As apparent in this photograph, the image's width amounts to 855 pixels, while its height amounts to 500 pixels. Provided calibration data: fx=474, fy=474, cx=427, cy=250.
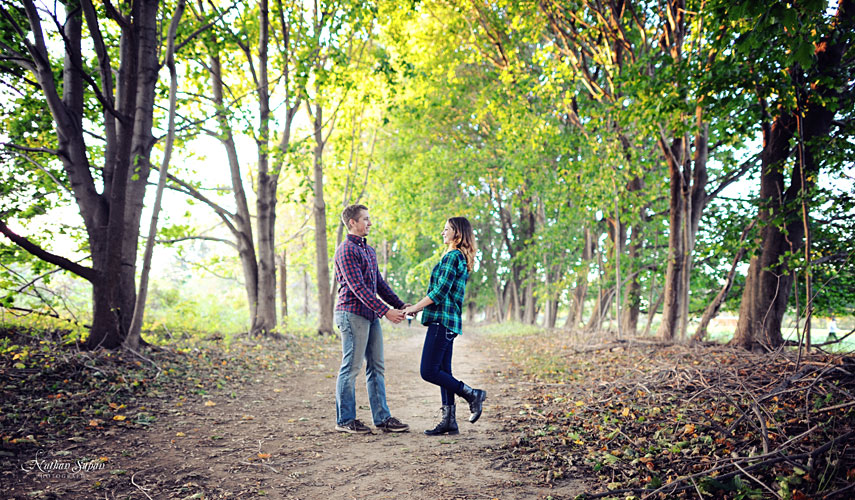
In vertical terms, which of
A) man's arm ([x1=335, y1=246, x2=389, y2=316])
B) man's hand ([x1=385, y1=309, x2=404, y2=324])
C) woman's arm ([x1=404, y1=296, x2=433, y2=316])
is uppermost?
man's arm ([x1=335, y1=246, x2=389, y2=316])

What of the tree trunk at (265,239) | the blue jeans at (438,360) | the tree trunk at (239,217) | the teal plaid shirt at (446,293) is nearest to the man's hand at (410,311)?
the teal plaid shirt at (446,293)

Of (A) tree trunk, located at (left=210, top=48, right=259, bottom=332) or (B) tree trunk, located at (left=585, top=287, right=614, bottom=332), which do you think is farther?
(B) tree trunk, located at (left=585, top=287, right=614, bottom=332)

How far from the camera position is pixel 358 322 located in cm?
464

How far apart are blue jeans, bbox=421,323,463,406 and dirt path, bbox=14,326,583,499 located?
0.47 meters

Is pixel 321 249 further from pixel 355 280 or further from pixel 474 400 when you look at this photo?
pixel 474 400

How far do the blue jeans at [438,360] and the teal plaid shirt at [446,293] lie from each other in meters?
0.08

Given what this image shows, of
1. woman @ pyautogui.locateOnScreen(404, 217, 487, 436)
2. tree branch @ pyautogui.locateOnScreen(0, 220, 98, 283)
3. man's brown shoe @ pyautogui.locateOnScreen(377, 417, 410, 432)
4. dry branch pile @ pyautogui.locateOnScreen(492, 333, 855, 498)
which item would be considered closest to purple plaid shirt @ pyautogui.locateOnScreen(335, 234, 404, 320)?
woman @ pyautogui.locateOnScreen(404, 217, 487, 436)

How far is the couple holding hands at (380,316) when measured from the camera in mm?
4496

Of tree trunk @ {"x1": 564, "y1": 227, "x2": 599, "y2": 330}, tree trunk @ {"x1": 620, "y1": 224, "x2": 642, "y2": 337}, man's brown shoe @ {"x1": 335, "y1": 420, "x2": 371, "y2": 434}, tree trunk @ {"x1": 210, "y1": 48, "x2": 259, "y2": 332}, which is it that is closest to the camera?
man's brown shoe @ {"x1": 335, "y1": 420, "x2": 371, "y2": 434}

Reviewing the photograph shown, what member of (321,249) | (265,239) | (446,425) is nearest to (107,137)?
(265,239)

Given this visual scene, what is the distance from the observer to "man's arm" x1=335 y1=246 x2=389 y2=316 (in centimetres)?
451

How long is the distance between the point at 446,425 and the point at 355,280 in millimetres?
1646

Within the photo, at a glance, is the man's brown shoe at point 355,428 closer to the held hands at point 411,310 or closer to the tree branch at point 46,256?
the held hands at point 411,310

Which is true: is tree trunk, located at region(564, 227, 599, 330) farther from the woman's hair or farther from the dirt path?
the woman's hair
